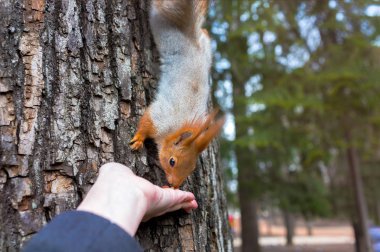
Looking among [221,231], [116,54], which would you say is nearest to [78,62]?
[116,54]

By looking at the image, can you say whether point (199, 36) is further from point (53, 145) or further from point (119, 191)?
point (119, 191)

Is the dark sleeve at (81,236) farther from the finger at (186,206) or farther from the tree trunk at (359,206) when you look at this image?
the tree trunk at (359,206)

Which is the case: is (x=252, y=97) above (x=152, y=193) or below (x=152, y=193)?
above

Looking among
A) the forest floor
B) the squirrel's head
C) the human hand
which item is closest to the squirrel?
the squirrel's head

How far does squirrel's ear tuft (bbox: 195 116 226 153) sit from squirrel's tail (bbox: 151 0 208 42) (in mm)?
719

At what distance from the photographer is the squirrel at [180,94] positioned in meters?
1.60

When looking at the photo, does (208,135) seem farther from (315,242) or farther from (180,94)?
(315,242)

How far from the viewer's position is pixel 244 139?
5.20m

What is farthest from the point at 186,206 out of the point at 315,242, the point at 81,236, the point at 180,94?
the point at 315,242

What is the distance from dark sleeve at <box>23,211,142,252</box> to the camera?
829 millimetres

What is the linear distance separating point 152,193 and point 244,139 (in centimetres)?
419

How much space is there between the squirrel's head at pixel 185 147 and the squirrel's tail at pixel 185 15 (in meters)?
0.57

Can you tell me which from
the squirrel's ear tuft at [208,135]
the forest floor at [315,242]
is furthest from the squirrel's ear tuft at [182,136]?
the forest floor at [315,242]

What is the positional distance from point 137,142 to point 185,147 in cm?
37
